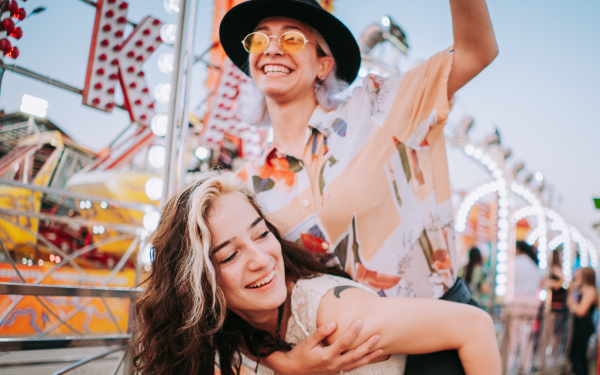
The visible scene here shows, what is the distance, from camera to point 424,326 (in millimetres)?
1189

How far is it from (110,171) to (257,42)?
19.0 feet

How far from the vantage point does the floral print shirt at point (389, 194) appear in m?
1.49

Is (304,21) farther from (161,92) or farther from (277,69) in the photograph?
(161,92)

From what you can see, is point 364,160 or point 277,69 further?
point 277,69

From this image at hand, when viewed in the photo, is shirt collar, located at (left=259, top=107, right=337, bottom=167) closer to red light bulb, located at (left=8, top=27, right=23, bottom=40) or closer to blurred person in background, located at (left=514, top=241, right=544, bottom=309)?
red light bulb, located at (left=8, top=27, right=23, bottom=40)

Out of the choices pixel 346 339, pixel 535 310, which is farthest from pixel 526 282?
pixel 346 339

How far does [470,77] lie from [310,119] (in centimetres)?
66

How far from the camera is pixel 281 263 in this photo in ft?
4.56

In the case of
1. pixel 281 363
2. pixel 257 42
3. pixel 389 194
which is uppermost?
pixel 257 42

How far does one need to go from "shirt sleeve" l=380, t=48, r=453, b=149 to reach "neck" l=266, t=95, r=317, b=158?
0.39 meters

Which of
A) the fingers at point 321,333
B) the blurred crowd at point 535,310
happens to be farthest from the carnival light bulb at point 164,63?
the blurred crowd at point 535,310

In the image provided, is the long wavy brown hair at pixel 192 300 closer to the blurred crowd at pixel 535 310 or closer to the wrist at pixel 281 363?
the wrist at pixel 281 363

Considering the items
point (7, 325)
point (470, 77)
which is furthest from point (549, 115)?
point (7, 325)

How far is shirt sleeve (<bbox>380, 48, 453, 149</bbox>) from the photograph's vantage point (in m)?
1.41
